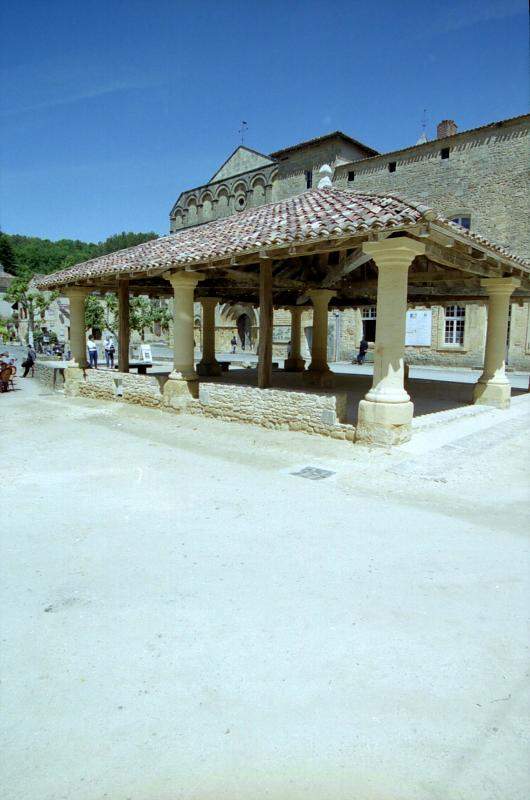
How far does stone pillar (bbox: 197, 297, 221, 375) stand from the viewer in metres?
15.3

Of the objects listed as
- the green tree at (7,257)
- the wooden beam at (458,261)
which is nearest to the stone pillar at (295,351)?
the wooden beam at (458,261)

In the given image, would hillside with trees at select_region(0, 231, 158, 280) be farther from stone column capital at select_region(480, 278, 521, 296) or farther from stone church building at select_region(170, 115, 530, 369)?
stone column capital at select_region(480, 278, 521, 296)

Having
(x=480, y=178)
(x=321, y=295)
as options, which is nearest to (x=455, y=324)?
(x=480, y=178)

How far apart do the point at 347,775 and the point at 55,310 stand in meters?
54.3

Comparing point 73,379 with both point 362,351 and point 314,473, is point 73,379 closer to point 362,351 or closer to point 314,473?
point 314,473

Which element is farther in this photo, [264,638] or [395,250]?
[395,250]

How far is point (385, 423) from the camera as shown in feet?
22.7

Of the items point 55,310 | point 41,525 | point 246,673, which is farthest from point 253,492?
point 55,310

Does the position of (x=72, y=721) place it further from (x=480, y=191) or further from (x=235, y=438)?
(x=480, y=191)

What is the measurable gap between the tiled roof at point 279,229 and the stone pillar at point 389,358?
499mm

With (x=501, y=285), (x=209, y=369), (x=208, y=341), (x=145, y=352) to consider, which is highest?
(x=501, y=285)

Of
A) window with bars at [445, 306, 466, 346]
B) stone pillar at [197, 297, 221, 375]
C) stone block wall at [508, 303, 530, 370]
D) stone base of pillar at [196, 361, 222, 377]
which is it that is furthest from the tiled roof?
window with bars at [445, 306, 466, 346]

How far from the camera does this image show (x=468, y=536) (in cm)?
409

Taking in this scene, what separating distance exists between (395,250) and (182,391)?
5335 millimetres
